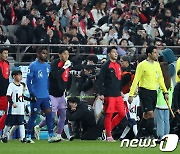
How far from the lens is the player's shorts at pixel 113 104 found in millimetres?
22578

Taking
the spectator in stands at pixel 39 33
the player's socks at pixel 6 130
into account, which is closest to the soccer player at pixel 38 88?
the player's socks at pixel 6 130

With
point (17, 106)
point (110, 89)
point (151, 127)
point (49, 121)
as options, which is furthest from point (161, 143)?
point (17, 106)

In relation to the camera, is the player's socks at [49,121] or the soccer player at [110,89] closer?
the player's socks at [49,121]

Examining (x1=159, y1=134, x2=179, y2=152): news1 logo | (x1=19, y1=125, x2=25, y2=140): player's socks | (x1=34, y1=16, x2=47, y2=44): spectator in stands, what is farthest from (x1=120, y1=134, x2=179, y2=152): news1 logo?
(x1=34, y1=16, x2=47, y2=44): spectator in stands

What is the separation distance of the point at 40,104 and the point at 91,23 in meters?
10.6

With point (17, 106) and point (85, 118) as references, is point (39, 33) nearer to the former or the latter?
point (85, 118)

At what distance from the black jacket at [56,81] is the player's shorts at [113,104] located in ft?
3.62

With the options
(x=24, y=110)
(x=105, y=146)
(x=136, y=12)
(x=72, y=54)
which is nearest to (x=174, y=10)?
(x=136, y=12)

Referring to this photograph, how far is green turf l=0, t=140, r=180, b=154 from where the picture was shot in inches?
752

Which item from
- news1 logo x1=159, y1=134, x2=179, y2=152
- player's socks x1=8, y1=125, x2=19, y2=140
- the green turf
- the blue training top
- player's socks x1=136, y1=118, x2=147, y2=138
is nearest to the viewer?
the green turf

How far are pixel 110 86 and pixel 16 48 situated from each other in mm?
5334

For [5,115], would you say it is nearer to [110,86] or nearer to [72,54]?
[110,86]

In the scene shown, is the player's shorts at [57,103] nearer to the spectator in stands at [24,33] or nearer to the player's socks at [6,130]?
the player's socks at [6,130]

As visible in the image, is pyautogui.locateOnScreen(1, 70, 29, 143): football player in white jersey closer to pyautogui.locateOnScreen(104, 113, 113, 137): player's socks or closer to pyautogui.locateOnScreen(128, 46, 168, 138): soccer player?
pyautogui.locateOnScreen(104, 113, 113, 137): player's socks
